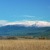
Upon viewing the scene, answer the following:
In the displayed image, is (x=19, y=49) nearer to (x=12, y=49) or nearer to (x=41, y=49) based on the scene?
(x=12, y=49)

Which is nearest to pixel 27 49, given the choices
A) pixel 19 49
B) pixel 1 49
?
pixel 19 49

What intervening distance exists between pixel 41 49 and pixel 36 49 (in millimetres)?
512

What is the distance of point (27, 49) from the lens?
71.5 feet

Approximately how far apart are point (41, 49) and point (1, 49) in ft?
13.1

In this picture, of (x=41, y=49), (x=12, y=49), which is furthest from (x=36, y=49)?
(x=12, y=49)

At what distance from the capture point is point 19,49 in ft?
71.2

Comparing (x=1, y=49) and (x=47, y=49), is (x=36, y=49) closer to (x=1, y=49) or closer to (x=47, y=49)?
(x=47, y=49)

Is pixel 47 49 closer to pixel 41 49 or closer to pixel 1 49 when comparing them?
pixel 41 49

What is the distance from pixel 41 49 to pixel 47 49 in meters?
0.60

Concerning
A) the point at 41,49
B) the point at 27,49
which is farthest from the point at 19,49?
the point at 41,49

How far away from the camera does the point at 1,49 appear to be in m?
21.4

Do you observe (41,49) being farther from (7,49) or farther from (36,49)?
(7,49)

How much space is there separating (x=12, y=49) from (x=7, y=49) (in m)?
0.59

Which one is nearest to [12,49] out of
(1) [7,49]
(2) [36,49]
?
(1) [7,49]
